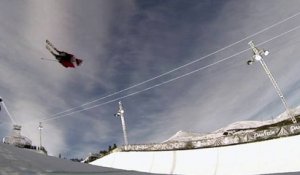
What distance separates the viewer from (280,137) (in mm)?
30062

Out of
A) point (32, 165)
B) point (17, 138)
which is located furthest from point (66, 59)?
point (17, 138)

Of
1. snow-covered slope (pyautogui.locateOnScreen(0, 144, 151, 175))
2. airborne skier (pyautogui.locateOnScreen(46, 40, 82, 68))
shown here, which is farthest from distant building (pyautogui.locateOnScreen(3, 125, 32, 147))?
snow-covered slope (pyautogui.locateOnScreen(0, 144, 151, 175))

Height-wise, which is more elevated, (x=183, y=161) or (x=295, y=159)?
(x=183, y=161)

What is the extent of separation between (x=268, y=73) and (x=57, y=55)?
79.6ft

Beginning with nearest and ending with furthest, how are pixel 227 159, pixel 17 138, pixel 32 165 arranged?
pixel 32 165 → pixel 227 159 → pixel 17 138

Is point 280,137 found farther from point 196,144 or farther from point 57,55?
point 57,55

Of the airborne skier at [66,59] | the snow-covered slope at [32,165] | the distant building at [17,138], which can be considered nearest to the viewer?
the snow-covered slope at [32,165]

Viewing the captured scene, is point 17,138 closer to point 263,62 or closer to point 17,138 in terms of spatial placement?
point 17,138

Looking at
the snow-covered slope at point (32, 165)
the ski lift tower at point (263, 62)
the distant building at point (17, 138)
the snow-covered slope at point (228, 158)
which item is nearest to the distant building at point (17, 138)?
the distant building at point (17, 138)

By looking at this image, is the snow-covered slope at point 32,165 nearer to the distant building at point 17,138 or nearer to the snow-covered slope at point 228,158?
the snow-covered slope at point 228,158

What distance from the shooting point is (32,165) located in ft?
19.8

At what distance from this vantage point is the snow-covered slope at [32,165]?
18.5 ft

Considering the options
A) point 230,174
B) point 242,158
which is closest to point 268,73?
point 242,158

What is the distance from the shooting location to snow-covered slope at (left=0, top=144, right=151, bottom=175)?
5.63 metres
